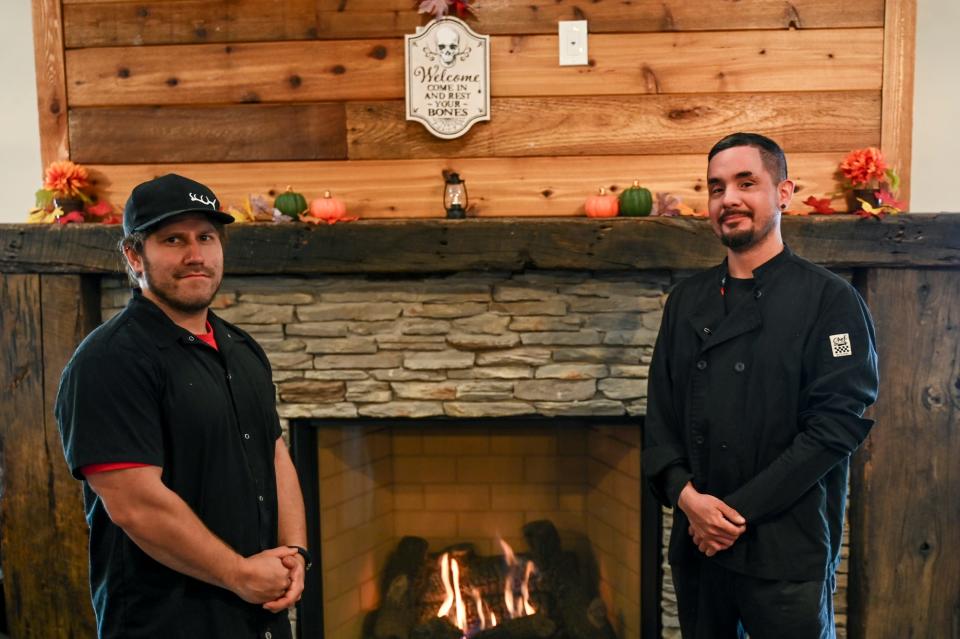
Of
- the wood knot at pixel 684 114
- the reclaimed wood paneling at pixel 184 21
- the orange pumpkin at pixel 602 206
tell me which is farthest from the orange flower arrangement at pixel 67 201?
the wood knot at pixel 684 114

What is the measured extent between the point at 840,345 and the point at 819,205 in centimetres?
93

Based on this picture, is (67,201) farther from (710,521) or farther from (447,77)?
(710,521)

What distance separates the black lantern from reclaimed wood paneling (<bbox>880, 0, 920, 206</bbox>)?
4.71 feet

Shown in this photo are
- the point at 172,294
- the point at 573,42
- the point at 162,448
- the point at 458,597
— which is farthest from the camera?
the point at 458,597

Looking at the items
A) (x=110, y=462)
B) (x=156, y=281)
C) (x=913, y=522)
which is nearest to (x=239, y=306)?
(x=156, y=281)

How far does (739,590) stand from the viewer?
1.69 meters

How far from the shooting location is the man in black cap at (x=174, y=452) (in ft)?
4.38

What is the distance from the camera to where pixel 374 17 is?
2.45 metres

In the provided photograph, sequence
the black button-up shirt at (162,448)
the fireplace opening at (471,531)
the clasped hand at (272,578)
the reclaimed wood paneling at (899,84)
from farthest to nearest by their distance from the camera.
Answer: the fireplace opening at (471,531) < the reclaimed wood paneling at (899,84) < the clasped hand at (272,578) < the black button-up shirt at (162,448)

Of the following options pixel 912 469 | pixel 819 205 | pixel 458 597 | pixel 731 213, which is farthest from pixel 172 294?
pixel 912 469

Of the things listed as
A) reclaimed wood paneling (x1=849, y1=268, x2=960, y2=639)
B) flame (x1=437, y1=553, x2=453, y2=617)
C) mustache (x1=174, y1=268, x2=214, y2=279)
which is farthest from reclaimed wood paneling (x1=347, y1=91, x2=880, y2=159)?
flame (x1=437, y1=553, x2=453, y2=617)

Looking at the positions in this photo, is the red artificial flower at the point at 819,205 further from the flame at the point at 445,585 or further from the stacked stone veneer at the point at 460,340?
the flame at the point at 445,585

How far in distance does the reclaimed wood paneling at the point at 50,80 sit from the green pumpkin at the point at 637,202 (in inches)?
77.5

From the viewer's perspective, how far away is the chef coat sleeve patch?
162 centimetres
